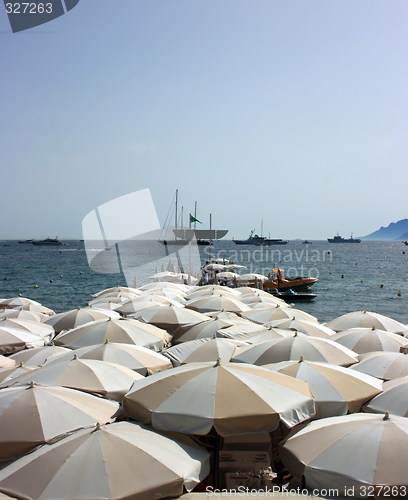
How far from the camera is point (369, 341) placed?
11484mm

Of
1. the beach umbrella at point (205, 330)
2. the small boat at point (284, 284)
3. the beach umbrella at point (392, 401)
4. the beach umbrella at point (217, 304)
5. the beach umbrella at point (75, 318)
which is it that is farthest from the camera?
the small boat at point (284, 284)

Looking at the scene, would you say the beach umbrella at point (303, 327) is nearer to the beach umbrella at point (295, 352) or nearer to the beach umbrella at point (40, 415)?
the beach umbrella at point (295, 352)

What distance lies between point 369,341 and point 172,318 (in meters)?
5.23

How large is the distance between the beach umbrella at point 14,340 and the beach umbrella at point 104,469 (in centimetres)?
702

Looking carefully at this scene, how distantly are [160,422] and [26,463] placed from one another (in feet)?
5.24

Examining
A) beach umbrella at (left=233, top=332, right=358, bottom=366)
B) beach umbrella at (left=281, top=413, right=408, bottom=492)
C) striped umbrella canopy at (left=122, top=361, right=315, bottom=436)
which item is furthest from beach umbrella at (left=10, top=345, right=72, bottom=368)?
beach umbrella at (left=281, top=413, right=408, bottom=492)

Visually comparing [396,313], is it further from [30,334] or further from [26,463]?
[26,463]

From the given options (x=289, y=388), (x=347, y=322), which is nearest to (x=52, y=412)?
(x=289, y=388)

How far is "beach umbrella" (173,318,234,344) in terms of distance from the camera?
1216cm

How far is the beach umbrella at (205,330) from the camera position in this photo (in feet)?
39.9

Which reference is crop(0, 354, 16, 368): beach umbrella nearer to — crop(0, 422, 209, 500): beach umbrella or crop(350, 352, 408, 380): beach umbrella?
crop(0, 422, 209, 500): beach umbrella

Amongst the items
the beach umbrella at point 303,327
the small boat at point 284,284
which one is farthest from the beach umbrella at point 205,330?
the small boat at point 284,284

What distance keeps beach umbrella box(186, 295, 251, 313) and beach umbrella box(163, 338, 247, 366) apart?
17.6ft

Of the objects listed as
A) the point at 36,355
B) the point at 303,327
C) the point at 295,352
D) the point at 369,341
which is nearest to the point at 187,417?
the point at 295,352
